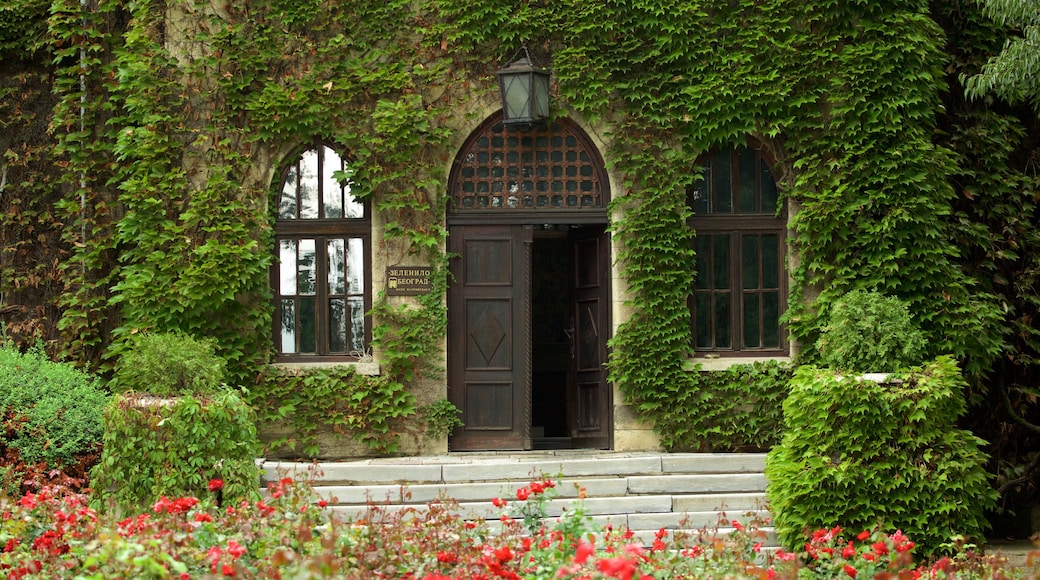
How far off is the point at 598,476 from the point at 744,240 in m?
2.89

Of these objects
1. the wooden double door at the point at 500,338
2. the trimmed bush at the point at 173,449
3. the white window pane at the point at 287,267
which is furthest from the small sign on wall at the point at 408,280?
the trimmed bush at the point at 173,449

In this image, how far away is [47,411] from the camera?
987cm

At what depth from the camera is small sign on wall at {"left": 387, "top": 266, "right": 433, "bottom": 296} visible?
11.1m

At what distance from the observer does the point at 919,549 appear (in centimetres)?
883

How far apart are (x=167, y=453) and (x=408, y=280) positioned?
303 centimetres

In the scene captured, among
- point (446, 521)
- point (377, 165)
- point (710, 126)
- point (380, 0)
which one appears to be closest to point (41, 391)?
point (377, 165)

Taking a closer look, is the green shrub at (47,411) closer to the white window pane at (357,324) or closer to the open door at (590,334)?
the white window pane at (357,324)

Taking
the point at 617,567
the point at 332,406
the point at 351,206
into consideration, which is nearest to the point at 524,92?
the point at 351,206

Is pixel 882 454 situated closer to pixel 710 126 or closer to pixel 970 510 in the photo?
pixel 970 510

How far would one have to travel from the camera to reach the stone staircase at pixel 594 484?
948 centimetres

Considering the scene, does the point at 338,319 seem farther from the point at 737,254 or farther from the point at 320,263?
the point at 737,254

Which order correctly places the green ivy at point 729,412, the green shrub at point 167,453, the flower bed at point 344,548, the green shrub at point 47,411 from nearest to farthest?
the flower bed at point 344,548 < the green shrub at point 167,453 < the green shrub at point 47,411 < the green ivy at point 729,412

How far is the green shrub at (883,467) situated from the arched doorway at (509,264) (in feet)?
8.40

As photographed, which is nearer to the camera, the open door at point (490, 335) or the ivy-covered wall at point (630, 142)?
the ivy-covered wall at point (630, 142)
